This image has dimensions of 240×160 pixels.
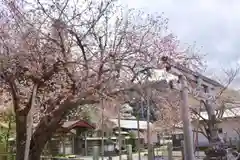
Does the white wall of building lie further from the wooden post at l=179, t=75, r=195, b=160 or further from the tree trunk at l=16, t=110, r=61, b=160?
the wooden post at l=179, t=75, r=195, b=160

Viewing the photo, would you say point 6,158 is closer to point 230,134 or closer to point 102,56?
point 102,56

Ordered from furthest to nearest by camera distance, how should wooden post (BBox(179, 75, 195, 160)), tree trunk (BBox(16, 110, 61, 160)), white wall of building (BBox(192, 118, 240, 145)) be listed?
white wall of building (BBox(192, 118, 240, 145)) < tree trunk (BBox(16, 110, 61, 160)) < wooden post (BBox(179, 75, 195, 160))

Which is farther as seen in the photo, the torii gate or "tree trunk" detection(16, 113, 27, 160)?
"tree trunk" detection(16, 113, 27, 160)

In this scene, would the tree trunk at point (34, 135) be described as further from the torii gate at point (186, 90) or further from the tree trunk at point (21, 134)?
the torii gate at point (186, 90)

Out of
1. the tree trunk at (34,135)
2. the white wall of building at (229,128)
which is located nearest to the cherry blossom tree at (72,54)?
the tree trunk at (34,135)

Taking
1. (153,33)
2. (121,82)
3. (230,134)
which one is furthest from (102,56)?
(230,134)

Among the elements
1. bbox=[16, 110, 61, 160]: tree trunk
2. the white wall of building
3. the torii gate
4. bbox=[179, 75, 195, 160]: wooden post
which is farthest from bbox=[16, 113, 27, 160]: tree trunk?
the white wall of building

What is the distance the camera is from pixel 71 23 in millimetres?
10734

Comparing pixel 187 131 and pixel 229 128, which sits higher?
pixel 229 128

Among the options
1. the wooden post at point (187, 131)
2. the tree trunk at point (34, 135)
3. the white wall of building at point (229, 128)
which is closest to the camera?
the wooden post at point (187, 131)

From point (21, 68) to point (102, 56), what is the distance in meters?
2.87

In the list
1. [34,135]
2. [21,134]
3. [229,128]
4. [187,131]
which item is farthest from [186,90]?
[229,128]

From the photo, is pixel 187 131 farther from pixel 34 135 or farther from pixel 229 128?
pixel 229 128

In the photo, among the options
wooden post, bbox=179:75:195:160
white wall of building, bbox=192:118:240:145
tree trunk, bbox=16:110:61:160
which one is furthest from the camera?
white wall of building, bbox=192:118:240:145
